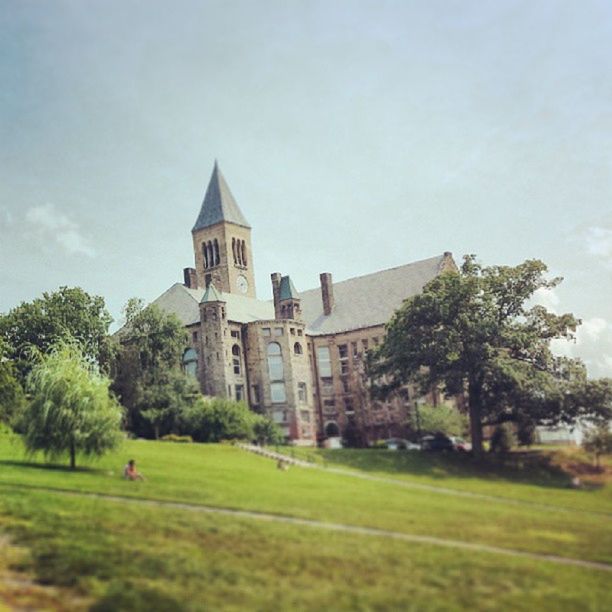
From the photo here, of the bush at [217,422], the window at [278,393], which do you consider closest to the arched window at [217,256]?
the window at [278,393]

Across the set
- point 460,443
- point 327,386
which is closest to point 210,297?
point 327,386

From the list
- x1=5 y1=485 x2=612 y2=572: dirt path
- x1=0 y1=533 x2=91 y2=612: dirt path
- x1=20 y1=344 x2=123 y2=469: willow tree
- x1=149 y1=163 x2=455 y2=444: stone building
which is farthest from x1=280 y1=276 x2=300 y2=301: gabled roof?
x1=0 y1=533 x2=91 y2=612: dirt path

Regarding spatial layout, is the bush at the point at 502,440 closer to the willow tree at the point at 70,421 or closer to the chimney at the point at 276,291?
the willow tree at the point at 70,421

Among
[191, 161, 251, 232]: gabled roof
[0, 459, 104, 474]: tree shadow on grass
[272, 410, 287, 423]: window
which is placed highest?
[191, 161, 251, 232]: gabled roof

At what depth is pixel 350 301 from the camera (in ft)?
251

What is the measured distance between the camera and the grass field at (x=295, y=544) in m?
18.4

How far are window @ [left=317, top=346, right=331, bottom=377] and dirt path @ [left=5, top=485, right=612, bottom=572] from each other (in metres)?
47.4

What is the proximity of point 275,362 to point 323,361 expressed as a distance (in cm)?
828

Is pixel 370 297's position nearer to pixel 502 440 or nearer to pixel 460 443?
pixel 460 443

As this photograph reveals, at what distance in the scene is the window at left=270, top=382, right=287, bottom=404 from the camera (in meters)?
67.0

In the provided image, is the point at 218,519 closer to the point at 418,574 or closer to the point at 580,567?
the point at 418,574

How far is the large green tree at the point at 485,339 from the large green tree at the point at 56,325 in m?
27.2

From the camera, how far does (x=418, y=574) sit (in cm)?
1923

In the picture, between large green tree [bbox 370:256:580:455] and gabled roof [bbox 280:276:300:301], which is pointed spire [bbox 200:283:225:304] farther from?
large green tree [bbox 370:256:580:455]
